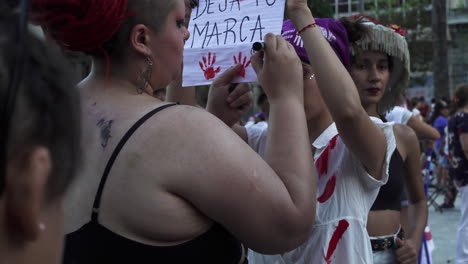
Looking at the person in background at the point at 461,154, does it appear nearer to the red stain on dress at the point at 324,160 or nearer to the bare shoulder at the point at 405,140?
the bare shoulder at the point at 405,140

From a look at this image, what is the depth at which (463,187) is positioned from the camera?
6.45 meters

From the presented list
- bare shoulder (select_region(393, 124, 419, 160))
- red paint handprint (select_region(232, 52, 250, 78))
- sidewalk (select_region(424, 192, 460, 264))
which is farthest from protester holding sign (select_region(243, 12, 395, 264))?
sidewalk (select_region(424, 192, 460, 264))

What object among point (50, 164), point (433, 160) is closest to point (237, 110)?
point (50, 164)

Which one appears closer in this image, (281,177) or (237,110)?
(281,177)

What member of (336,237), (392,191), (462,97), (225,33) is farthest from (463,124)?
(225,33)

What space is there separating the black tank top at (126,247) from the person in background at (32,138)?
1.63 ft

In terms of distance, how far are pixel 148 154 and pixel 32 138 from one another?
23.3 inches

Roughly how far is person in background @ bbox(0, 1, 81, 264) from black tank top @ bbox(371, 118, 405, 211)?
6.09ft

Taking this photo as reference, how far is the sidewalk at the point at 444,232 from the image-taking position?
6648mm

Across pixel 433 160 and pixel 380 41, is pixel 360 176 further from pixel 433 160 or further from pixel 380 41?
pixel 433 160

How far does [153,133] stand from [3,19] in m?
0.63

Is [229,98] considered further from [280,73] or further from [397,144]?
[397,144]

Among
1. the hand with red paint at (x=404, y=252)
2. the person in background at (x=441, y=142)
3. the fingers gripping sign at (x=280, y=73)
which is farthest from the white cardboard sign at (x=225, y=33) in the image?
the person in background at (x=441, y=142)

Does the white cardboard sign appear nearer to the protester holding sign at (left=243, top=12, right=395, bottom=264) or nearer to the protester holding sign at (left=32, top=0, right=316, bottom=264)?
the protester holding sign at (left=243, top=12, right=395, bottom=264)
